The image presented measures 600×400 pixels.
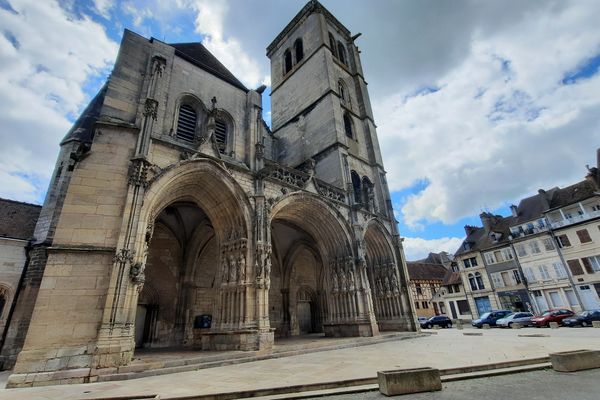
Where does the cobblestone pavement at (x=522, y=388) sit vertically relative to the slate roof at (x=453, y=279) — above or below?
below

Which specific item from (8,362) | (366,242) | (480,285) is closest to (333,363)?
(8,362)

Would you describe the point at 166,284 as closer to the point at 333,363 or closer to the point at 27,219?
the point at 27,219

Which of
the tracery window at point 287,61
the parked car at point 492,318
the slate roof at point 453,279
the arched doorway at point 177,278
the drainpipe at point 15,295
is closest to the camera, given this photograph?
the drainpipe at point 15,295

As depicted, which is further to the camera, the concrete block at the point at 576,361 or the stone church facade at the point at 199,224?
the stone church facade at the point at 199,224

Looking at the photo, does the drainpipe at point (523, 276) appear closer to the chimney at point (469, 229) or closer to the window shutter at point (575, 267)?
the window shutter at point (575, 267)

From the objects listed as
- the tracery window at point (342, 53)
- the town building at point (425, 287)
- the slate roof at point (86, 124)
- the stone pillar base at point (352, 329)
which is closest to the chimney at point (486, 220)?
the town building at point (425, 287)

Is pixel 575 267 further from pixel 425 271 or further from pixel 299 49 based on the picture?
pixel 299 49

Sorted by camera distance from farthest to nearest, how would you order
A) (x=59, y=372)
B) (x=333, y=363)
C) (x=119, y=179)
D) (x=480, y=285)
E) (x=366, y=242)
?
(x=480, y=285) → (x=366, y=242) → (x=119, y=179) → (x=333, y=363) → (x=59, y=372)

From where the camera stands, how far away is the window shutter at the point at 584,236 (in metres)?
21.0

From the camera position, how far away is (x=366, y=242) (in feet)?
51.3

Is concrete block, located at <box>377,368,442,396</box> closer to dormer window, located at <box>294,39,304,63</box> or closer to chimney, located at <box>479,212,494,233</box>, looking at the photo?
dormer window, located at <box>294,39,304,63</box>

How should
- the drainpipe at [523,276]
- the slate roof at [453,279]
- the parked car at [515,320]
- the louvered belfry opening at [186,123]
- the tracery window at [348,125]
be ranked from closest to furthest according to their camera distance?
the louvered belfry opening at [186,123] → the parked car at [515,320] → the tracery window at [348,125] → the drainpipe at [523,276] → the slate roof at [453,279]

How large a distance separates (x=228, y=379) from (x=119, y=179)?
19.1 feet

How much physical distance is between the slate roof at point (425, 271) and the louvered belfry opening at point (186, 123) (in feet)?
108
